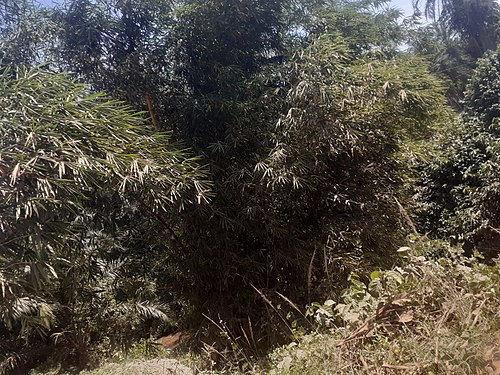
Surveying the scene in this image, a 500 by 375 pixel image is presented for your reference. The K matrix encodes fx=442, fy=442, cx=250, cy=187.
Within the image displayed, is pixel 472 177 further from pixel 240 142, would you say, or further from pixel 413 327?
pixel 413 327

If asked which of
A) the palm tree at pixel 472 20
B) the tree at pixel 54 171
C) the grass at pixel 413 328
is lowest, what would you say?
the grass at pixel 413 328

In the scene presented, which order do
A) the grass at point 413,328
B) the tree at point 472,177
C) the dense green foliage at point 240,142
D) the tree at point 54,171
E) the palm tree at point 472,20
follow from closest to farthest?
the grass at point 413,328 → the tree at point 54,171 → the dense green foliage at point 240,142 → the tree at point 472,177 → the palm tree at point 472,20

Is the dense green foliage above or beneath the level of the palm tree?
beneath

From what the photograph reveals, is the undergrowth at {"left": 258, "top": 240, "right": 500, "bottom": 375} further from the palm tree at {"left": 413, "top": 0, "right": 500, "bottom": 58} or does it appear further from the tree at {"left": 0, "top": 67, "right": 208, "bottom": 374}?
the palm tree at {"left": 413, "top": 0, "right": 500, "bottom": 58}

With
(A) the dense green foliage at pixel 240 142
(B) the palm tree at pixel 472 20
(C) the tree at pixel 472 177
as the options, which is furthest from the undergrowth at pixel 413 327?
(B) the palm tree at pixel 472 20

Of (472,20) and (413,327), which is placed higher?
(472,20)

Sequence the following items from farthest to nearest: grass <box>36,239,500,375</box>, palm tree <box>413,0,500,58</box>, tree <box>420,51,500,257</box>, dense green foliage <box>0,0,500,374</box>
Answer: palm tree <box>413,0,500,58</box> → tree <box>420,51,500,257</box> → dense green foliage <box>0,0,500,374</box> → grass <box>36,239,500,375</box>

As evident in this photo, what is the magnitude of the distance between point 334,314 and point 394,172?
2.13 m

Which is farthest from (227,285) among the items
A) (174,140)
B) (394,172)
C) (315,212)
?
(394,172)

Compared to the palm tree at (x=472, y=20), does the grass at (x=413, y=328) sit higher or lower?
lower

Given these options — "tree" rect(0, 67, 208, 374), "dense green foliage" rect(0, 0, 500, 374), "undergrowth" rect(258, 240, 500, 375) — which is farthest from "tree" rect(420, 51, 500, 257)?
"tree" rect(0, 67, 208, 374)

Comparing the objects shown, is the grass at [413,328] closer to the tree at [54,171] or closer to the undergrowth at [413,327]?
the undergrowth at [413,327]

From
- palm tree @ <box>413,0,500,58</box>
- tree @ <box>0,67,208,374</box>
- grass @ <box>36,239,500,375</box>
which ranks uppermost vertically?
palm tree @ <box>413,0,500,58</box>

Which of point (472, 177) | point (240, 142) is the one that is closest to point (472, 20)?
point (472, 177)
